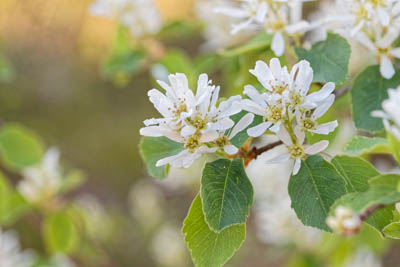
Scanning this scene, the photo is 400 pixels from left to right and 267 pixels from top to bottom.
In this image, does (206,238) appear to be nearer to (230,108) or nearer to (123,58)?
(230,108)

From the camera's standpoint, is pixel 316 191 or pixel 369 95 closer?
pixel 316 191

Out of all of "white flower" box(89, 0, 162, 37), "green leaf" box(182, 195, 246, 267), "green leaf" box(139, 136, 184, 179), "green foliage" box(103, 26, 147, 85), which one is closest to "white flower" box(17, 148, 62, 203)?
"green foliage" box(103, 26, 147, 85)

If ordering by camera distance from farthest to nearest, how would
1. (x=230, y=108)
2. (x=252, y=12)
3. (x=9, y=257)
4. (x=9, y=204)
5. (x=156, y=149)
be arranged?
(x=9, y=257), (x=9, y=204), (x=252, y=12), (x=156, y=149), (x=230, y=108)

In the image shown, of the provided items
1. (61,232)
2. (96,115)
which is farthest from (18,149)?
(96,115)

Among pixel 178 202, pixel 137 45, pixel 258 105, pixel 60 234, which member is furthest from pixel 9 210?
pixel 178 202

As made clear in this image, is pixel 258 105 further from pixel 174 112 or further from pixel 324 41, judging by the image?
pixel 324 41

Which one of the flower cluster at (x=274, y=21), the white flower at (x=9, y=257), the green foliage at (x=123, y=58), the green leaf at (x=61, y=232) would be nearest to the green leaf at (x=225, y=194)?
the flower cluster at (x=274, y=21)
